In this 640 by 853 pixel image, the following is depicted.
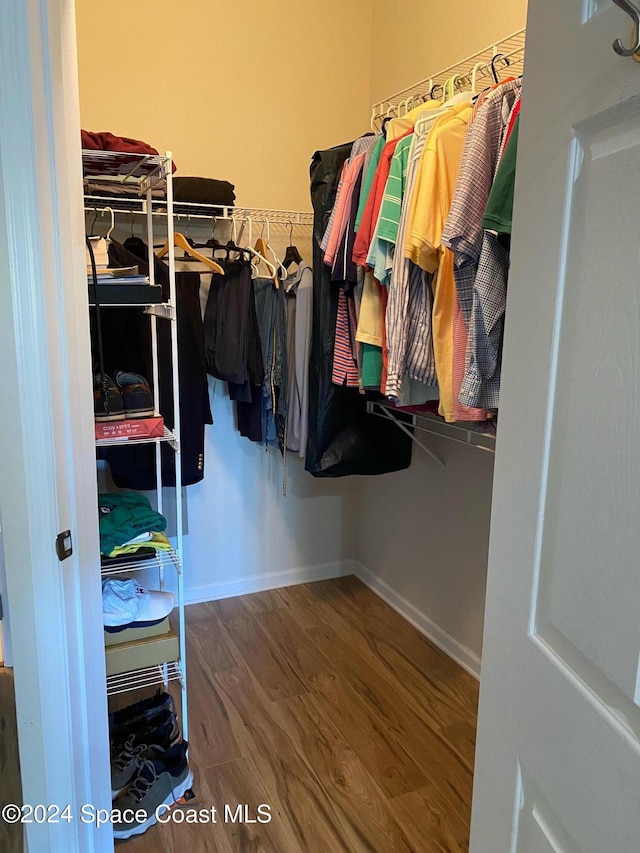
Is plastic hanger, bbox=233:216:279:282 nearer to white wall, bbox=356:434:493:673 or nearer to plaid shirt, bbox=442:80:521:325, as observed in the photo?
white wall, bbox=356:434:493:673

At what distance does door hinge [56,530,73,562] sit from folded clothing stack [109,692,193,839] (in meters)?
0.89

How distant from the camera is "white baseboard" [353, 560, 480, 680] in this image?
2387 mm

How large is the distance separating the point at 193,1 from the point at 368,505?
7.79ft

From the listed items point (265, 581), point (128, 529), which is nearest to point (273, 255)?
point (128, 529)

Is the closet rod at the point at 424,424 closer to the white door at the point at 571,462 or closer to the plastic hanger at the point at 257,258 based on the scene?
the plastic hanger at the point at 257,258

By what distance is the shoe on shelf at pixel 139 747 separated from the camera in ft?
5.54

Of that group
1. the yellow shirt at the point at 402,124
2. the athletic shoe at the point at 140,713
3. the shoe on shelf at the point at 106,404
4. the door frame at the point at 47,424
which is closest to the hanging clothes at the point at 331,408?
the yellow shirt at the point at 402,124

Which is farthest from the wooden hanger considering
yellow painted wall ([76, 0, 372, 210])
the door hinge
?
the door hinge

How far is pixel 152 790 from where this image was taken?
1.69m

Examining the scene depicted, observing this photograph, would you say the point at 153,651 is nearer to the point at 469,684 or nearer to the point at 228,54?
the point at 469,684

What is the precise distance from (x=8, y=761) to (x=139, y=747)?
0.48 metres

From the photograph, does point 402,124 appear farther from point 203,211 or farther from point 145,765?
point 145,765

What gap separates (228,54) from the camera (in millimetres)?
2576

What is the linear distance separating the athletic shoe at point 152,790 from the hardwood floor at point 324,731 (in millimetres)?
43
